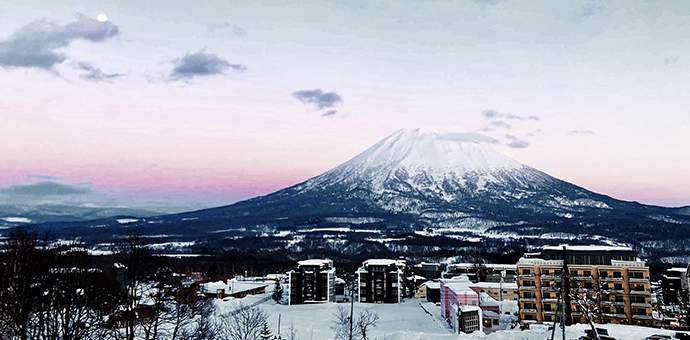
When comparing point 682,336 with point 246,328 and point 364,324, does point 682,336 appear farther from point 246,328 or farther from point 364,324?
point 246,328

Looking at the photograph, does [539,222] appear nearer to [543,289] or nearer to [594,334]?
[543,289]

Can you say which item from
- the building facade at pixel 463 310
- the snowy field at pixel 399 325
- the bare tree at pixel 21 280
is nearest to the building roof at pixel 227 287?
the snowy field at pixel 399 325

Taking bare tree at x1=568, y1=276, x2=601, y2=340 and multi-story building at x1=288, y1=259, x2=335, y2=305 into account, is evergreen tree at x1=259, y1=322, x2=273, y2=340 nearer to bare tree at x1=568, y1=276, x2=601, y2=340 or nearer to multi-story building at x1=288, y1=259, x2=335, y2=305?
bare tree at x1=568, y1=276, x2=601, y2=340

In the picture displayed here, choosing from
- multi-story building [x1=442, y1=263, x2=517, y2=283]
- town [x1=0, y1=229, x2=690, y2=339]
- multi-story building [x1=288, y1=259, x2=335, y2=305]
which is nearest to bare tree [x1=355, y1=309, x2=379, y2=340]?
town [x1=0, y1=229, x2=690, y2=339]

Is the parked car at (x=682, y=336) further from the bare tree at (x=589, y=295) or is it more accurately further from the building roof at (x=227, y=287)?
the building roof at (x=227, y=287)

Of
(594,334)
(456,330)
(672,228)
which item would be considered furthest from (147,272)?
(672,228)

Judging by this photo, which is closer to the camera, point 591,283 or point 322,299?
point 591,283

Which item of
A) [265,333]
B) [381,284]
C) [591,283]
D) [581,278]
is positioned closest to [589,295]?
[591,283]
